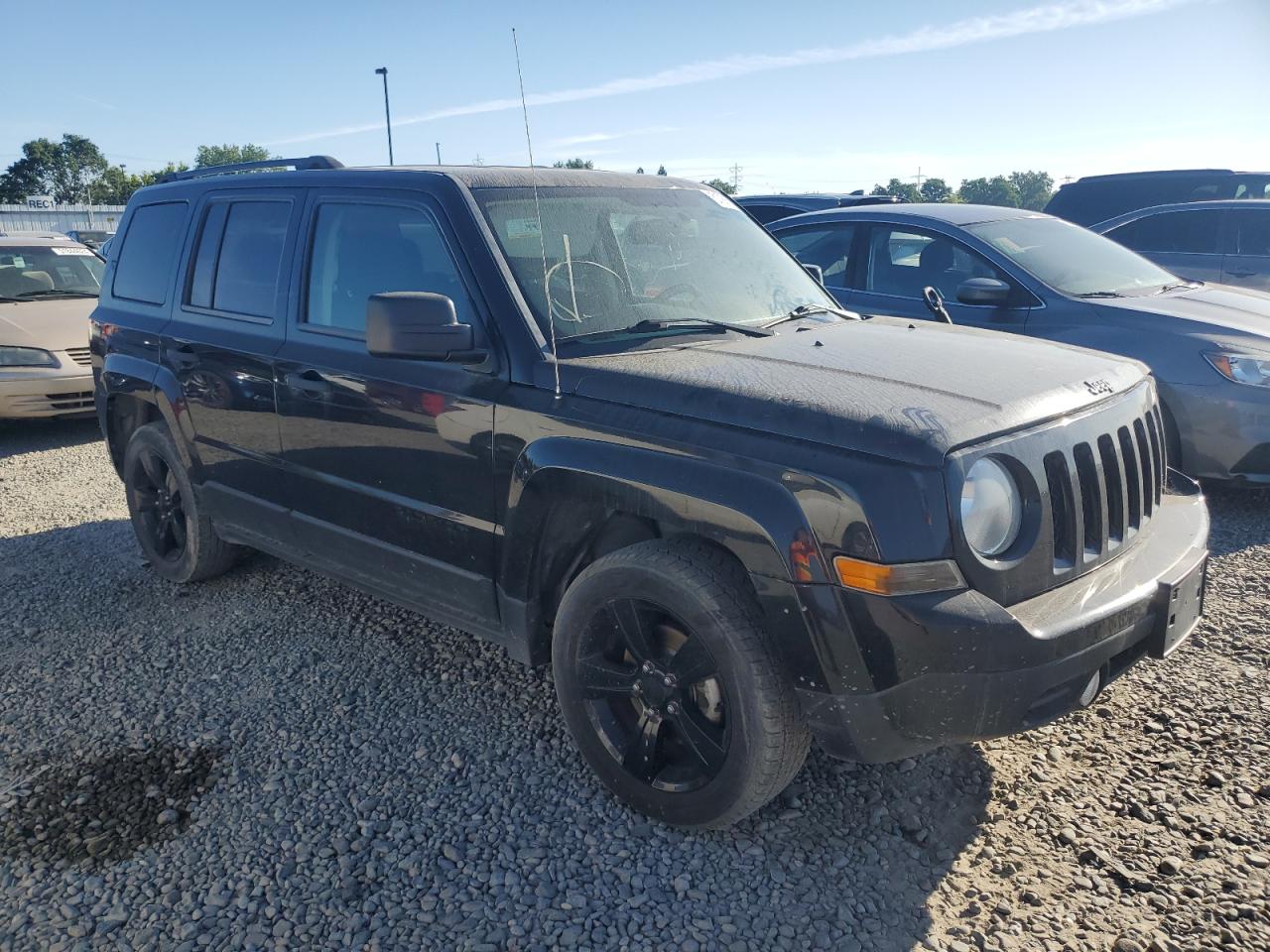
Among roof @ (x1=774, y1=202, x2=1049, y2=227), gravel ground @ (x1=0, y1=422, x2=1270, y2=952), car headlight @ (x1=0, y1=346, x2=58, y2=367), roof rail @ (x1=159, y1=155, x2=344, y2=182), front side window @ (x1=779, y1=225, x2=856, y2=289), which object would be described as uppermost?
roof rail @ (x1=159, y1=155, x2=344, y2=182)

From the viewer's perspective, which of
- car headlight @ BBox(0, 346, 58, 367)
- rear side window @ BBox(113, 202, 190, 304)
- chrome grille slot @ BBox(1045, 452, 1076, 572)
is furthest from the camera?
car headlight @ BBox(0, 346, 58, 367)

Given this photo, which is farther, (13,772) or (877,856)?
(13,772)

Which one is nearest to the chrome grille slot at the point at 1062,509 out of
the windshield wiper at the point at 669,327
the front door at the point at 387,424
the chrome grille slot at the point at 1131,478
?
the chrome grille slot at the point at 1131,478

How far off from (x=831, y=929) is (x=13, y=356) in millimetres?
8302

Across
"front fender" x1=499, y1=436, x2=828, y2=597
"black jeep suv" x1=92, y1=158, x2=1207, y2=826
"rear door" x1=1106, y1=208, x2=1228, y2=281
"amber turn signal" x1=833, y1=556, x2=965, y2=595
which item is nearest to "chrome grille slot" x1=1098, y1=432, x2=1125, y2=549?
"black jeep suv" x1=92, y1=158, x2=1207, y2=826

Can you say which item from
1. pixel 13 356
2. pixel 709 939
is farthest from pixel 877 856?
pixel 13 356

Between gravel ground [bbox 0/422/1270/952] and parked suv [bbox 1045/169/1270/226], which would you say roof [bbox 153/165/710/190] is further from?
parked suv [bbox 1045/169/1270/226]

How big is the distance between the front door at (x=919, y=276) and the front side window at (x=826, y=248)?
0.12m

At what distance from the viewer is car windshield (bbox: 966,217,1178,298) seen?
5.95 m

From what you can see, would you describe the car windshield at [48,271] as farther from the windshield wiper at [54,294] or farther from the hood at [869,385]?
the hood at [869,385]

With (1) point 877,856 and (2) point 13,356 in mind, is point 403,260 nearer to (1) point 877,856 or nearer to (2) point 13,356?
(1) point 877,856

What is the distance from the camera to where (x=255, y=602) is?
4691mm

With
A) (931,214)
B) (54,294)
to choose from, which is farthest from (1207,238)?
(54,294)

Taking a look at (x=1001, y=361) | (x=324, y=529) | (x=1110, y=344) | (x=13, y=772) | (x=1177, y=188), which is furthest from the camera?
(x=1177, y=188)
